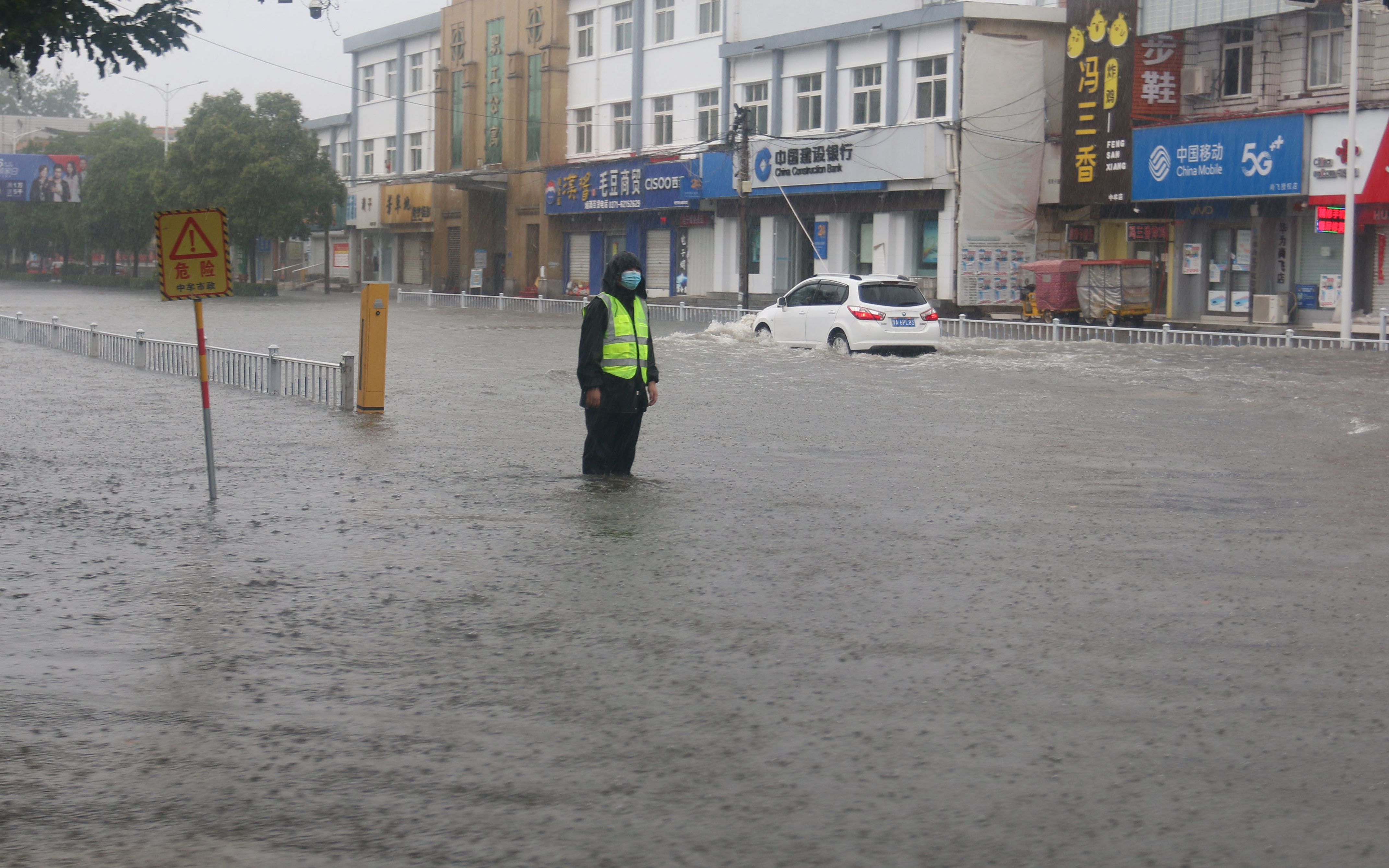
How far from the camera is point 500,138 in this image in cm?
6034

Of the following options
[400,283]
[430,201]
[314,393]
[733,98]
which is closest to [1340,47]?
[733,98]

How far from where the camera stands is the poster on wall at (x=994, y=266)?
4066 cm

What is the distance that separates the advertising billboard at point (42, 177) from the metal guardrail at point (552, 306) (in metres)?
27.5

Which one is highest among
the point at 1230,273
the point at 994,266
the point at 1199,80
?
the point at 1199,80

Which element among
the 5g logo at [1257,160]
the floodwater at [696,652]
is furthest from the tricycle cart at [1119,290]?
the floodwater at [696,652]

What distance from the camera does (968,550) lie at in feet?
29.5

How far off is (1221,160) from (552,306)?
2136cm

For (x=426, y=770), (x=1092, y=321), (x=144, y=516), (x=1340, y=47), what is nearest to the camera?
(x=426, y=770)

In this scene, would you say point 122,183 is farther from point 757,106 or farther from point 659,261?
point 757,106

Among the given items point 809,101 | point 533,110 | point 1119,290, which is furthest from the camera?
point 533,110

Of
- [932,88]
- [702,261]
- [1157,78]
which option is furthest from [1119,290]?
[702,261]

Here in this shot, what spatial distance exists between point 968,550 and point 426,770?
15.3 ft

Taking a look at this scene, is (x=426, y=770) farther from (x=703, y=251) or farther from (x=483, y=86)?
(x=483, y=86)

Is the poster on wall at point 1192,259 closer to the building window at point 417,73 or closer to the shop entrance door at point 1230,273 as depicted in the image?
the shop entrance door at point 1230,273
